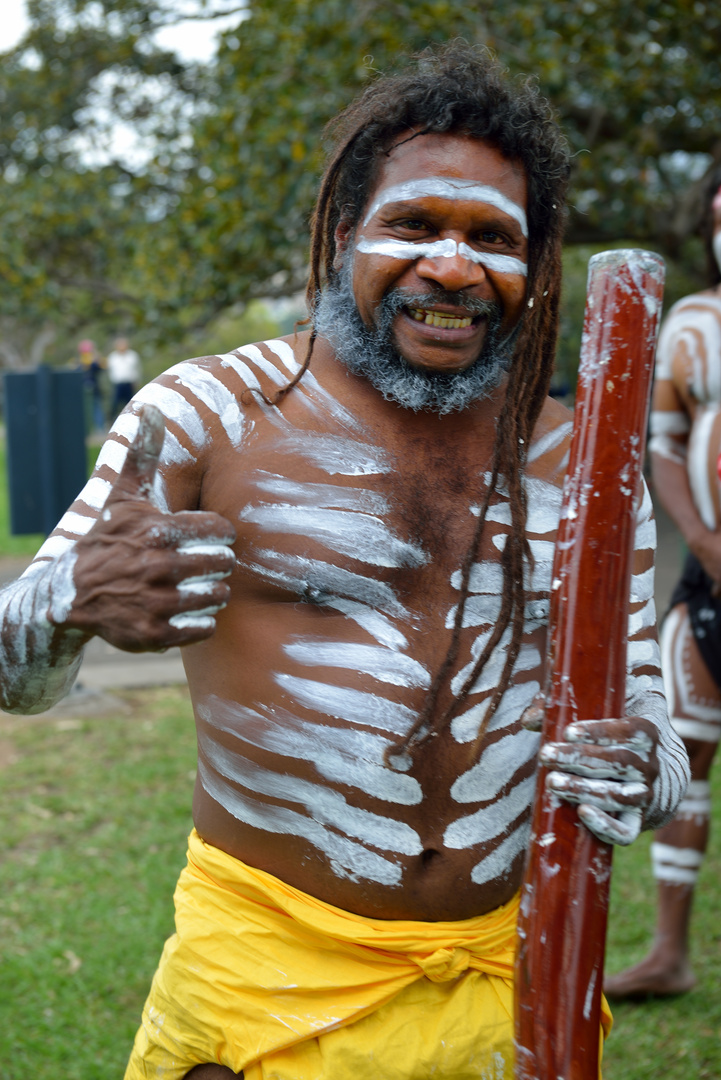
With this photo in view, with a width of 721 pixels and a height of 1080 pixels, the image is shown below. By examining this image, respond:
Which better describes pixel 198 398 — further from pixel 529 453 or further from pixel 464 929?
pixel 464 929

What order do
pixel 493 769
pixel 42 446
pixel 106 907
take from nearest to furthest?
pixel 493 769 → pixel 106 907 → pixel 42 446

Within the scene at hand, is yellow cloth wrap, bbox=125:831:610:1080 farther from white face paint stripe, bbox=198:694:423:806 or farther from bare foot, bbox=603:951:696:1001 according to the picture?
bare foot, bbox=603:951:696:1001

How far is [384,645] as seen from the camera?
5.99ft

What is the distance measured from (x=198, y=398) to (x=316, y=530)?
1.00 ft

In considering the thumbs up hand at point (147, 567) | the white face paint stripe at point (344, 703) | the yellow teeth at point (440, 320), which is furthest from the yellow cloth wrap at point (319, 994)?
the yellow teeth at point (440, 320)

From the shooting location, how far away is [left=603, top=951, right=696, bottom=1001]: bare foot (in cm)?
336

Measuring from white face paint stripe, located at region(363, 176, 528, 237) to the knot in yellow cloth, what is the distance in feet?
4.11

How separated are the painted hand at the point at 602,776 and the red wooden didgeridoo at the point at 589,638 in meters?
0.02

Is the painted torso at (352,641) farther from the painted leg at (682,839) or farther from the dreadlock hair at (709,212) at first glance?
the dreadlock hair at (709,212)

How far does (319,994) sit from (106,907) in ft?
7.46

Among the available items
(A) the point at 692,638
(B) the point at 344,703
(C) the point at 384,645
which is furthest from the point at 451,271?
(A) the point at 692,638

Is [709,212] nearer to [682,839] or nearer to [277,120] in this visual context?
[682,839]

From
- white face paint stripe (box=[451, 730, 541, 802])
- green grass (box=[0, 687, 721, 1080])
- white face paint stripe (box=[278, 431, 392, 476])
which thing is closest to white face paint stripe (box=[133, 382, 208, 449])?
white face paint stripe (box=[278, 431, 392, 476])

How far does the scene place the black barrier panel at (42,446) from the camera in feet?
17.9
